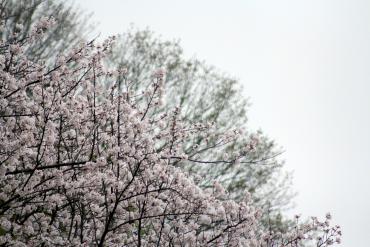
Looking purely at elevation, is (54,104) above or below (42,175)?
above

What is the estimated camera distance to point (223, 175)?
629 inches

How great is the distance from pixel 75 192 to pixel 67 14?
11873mm

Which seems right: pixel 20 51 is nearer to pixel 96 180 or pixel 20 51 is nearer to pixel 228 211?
pixel 96 180

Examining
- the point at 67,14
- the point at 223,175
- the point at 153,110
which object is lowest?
the point at 223,175

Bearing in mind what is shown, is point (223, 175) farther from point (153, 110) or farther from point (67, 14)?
point (67, 14)

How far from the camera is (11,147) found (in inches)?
215

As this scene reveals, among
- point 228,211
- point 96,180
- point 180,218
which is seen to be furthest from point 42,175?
point 228,211

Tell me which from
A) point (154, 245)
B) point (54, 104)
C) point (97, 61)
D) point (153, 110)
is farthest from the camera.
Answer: point (153, 110)

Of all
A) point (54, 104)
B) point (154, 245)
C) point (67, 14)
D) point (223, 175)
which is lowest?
point (154, 245)

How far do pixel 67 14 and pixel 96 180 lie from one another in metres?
12.1

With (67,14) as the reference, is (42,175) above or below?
below

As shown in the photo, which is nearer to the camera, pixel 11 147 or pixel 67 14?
pixel 11 147

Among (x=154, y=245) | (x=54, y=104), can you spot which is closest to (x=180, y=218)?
(x=154, y=245)

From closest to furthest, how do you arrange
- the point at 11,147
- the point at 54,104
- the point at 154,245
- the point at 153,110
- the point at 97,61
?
the point at 11,147, the point at 54,104, the point at 97,61, the point at 154,245, the point at 153,110
